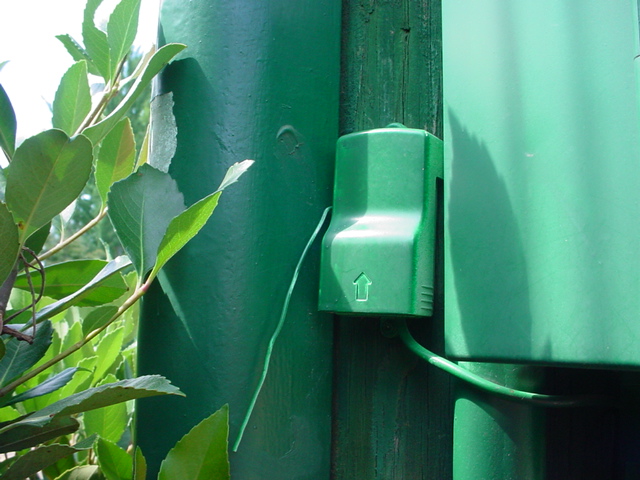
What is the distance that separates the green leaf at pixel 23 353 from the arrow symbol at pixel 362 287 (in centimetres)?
38

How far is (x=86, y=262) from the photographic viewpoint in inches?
36.2

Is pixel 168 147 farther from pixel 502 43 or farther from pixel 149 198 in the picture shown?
pixel 502 43

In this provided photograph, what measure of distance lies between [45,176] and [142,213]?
134 mm

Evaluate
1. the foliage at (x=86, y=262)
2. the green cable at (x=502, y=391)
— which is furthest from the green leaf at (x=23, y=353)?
the green cable at (x=502, y=391)

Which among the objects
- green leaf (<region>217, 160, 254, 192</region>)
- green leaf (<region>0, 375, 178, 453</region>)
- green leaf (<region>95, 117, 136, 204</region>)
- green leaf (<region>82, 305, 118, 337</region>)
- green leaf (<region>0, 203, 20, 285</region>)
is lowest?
green leaf (<region>0, 375, 178, 453</region>)

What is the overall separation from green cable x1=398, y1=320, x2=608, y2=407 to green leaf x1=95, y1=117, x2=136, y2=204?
47 cm

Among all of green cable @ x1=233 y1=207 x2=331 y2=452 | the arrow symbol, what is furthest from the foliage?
the arrow symbol

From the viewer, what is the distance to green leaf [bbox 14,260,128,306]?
884mm

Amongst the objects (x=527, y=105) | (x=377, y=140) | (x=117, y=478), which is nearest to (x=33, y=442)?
(x=117, y=478)

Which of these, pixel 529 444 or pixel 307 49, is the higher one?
pixel 307 49

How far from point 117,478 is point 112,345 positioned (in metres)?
0.30

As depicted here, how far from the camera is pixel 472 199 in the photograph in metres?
0.84

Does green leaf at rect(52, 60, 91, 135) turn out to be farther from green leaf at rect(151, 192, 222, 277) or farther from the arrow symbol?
the arrow symbol

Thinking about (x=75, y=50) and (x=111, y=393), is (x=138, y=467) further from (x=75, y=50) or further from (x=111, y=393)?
(x=75, y=50)
